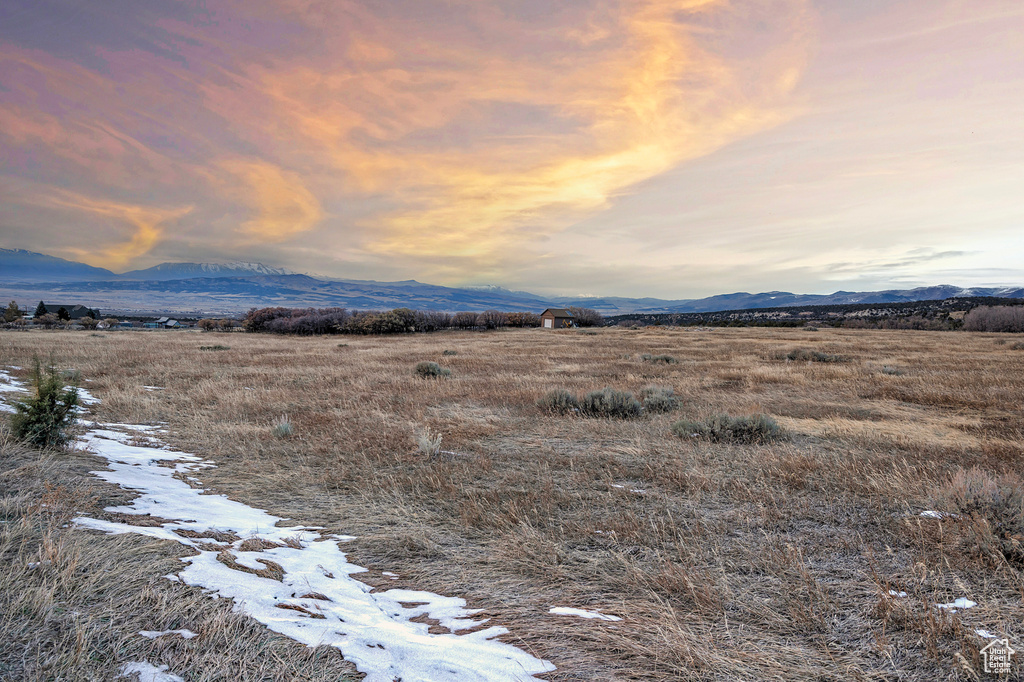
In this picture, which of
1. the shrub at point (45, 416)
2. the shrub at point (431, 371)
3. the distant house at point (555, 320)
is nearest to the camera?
the shrub at point (45, 416)

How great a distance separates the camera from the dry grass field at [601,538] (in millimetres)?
2736

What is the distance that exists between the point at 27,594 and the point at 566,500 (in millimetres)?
4651

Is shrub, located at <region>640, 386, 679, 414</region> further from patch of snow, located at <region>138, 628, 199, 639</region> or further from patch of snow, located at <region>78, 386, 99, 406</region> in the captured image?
patch of snow, located at <region>78, 386, 99, 406</region>

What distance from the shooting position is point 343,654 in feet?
9.15

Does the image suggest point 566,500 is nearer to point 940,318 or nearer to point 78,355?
point 78,355

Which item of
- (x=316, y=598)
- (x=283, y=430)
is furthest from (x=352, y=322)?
(x=316, y=598)

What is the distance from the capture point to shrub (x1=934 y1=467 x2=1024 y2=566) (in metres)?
3.90

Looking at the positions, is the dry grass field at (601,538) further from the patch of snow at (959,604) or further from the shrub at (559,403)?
the shrub at (559,403)

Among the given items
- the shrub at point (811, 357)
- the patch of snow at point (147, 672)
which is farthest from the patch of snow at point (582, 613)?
the shrub at point (811, 357)

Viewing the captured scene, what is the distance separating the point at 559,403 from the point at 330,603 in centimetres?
815

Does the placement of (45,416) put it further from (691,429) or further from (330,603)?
(691,429)

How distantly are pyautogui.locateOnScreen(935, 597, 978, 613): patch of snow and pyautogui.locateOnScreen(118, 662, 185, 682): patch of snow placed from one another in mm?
5002

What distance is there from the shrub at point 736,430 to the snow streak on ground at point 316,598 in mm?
6237

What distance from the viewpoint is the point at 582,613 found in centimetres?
334
